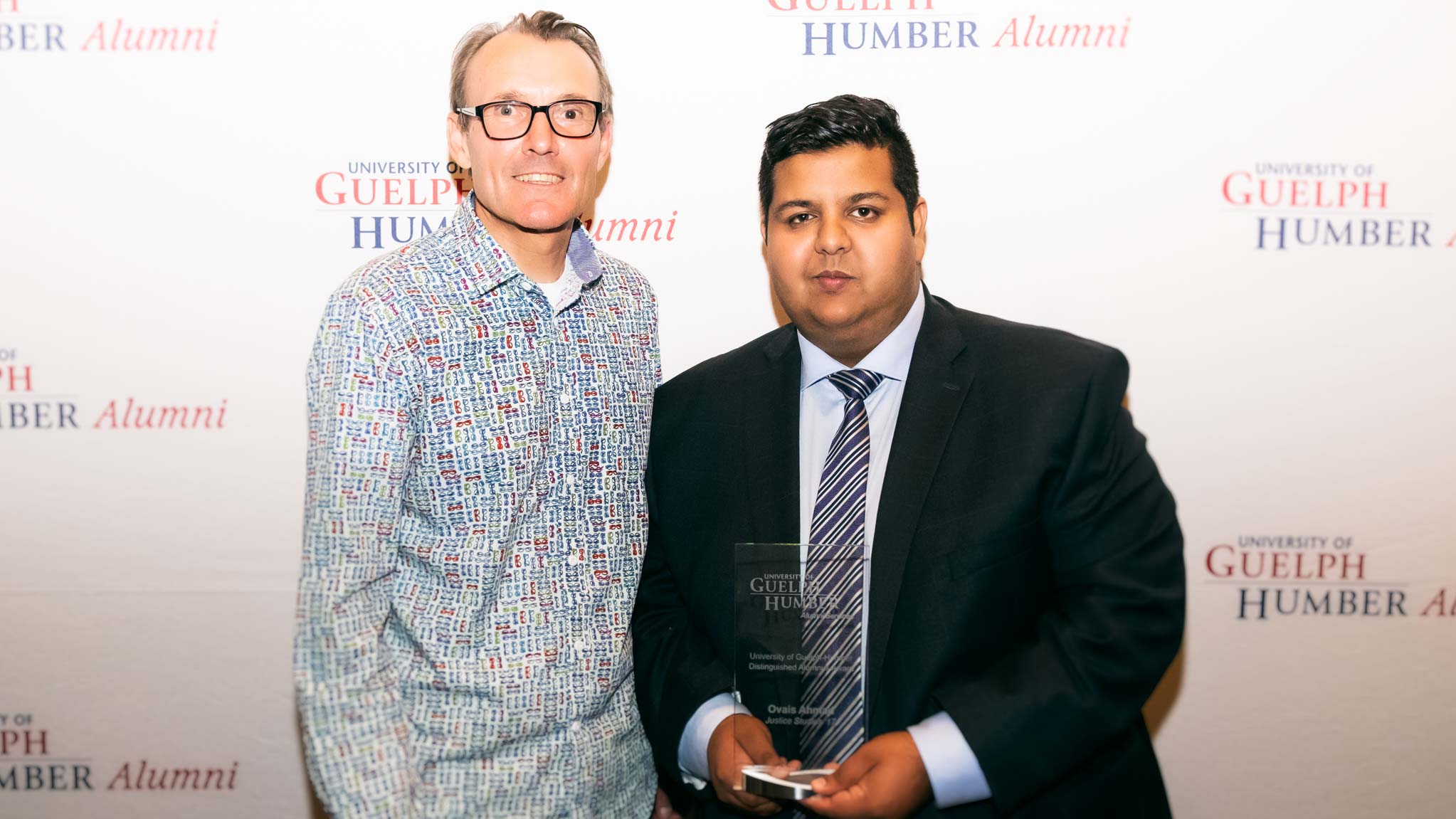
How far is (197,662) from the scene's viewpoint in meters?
2.60

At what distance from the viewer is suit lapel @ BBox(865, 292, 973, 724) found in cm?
173

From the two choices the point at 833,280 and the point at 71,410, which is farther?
the point at 71,410

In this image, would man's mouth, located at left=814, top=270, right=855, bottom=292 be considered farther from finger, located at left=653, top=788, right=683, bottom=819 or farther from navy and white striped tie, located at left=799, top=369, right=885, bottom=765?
finger, located at left=653, top=788, right=683, bottom=819

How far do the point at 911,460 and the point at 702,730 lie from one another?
62cm

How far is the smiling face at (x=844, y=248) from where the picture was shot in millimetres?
1830

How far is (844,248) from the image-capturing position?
1.82 meters

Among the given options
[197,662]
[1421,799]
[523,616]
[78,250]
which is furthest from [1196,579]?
[78,250]

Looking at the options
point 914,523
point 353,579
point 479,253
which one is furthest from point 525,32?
point 914,523

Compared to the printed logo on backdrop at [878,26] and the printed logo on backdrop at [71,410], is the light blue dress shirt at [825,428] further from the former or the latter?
the printed logo on backdrop at [71,410]

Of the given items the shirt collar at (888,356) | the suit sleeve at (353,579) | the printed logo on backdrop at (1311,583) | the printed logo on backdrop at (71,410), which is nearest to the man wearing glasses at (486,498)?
the suit sleeve at (353,579)

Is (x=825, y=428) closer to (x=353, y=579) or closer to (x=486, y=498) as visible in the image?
(x=486, y=498)

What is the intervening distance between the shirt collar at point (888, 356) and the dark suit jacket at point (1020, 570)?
0.12 feet

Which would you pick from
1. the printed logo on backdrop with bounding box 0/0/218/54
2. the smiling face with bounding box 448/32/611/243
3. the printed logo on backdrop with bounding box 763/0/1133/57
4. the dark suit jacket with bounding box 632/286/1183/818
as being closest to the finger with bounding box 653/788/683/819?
the dark suit jacket with bounding box 632/286/1183/818

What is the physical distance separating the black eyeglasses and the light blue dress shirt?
59cm
